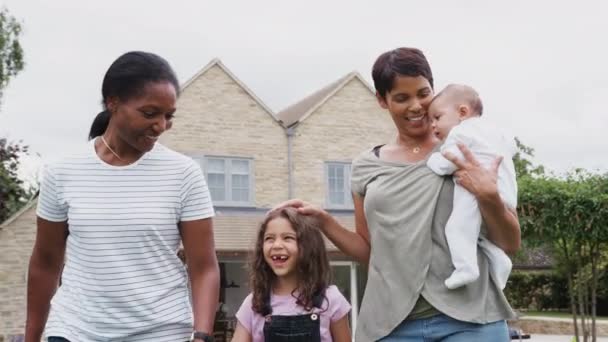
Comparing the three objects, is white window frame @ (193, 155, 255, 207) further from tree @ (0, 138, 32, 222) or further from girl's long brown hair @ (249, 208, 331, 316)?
girl's long brown hair @ (249, 208, 331, 316)

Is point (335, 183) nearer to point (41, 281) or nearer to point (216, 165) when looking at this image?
point (216, 165)

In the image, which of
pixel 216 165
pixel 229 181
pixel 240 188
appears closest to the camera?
pixel 216 165

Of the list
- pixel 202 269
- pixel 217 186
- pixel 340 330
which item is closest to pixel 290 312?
pixel 340 330

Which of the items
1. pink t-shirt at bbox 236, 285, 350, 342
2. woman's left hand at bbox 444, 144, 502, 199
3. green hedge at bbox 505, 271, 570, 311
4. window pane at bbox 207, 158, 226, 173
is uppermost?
window pane at bbox 207, 158, 226, 173

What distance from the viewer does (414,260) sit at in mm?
2496

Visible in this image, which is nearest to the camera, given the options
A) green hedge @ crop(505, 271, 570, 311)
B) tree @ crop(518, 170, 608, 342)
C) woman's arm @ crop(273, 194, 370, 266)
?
woman's arm @ crop(273, 194, 370, 266)

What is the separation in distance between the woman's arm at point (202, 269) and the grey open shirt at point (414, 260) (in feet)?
1.68

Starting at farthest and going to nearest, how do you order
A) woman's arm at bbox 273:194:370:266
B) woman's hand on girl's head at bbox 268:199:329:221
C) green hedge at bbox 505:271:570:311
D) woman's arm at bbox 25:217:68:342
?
green hedge at bbox 505:271:570:311, woman's hand on girl's head at bbox 268:199:329:221, woman's arm at bbox 273:194:370:266, woman's arm at bbox 25:217:68:342

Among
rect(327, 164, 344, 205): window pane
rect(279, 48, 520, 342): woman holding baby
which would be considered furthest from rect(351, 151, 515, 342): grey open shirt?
rect(327, 164, 344, 205): window pane

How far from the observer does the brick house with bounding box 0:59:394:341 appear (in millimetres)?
19109

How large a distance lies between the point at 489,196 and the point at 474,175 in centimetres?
8

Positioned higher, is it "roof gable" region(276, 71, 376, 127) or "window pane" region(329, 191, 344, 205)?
"roof gable" region(276, 71, 376, 127)

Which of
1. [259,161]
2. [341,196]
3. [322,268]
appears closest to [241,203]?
[259,161]

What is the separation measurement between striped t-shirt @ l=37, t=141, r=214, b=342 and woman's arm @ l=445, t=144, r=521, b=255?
83 centimetres
